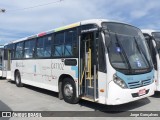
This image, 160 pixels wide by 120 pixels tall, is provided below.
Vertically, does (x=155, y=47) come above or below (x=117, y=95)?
above

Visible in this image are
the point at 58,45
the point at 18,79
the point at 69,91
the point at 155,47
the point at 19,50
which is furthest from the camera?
the point at 18,79

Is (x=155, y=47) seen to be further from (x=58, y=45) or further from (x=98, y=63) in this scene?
(x=58, y=45)

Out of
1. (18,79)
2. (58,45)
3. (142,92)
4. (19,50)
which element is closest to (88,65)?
(142,92)

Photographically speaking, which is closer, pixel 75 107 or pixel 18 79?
pixel 75 107

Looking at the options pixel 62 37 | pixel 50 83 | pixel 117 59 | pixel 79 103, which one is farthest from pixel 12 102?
pixel 117 59

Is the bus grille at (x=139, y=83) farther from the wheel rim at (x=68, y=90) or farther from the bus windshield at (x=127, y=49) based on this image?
the wheel rim at (x=68, y=90)

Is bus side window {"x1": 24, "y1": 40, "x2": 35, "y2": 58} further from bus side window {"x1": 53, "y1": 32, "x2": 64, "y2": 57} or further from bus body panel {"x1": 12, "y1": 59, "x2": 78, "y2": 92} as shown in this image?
bus side window {"x1": 53, "y1": 32, "x2": 64, "y2": 57}

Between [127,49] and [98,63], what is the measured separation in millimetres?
1123

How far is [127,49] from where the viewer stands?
24.3ft

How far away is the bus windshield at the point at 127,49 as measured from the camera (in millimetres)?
7055

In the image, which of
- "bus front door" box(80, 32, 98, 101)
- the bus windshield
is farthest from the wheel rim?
the bus windshield

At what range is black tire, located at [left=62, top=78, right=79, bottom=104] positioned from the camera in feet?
27.5

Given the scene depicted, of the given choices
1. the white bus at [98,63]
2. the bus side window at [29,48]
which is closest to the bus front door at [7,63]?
the bus side window at [29,48]

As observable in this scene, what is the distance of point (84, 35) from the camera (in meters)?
7.95
